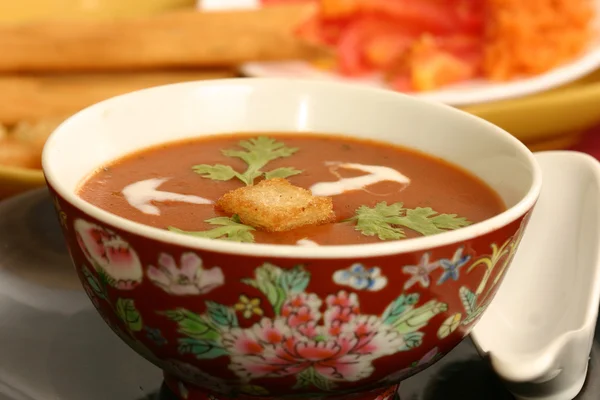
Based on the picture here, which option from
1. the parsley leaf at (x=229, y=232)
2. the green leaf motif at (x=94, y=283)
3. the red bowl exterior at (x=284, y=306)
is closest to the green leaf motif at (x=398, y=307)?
the red bowl exterior at (x=284, y=306)

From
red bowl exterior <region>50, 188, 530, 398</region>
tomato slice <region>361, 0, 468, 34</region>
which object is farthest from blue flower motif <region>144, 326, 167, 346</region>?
tomato slice <region>361, 0, 468, 34</region>

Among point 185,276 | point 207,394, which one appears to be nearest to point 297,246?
point 185,276

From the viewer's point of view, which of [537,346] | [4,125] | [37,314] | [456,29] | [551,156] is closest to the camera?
[537,346]

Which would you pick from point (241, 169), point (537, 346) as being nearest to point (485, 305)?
point (537, 346)

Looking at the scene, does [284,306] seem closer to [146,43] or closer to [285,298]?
[285,298]

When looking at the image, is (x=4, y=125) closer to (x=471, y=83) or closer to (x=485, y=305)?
(x=471, y=83)
